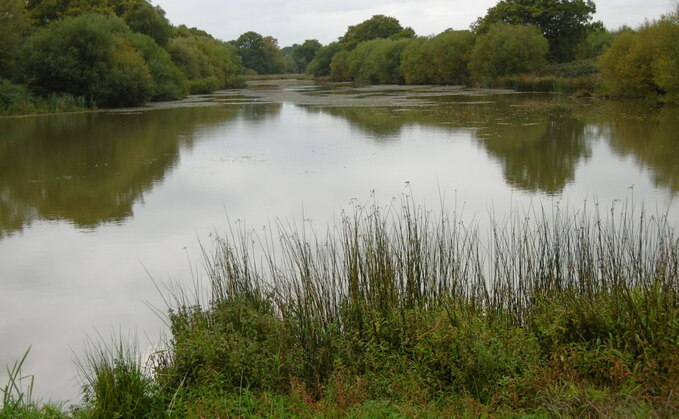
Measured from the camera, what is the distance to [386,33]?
77.3m

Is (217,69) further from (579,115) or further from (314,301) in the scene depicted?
(314,301)

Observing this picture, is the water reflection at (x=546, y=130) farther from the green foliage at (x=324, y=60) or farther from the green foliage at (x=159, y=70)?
the green foliage at (x=324, y=60)

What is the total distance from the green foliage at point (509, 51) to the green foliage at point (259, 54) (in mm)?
55164

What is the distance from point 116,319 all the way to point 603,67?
24549 mm

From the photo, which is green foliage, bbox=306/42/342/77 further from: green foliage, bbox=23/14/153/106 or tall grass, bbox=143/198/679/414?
tall grass, bbox=143/198/679/414

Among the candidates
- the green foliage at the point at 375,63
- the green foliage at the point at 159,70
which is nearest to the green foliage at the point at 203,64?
the green foliage at the point at 159,70

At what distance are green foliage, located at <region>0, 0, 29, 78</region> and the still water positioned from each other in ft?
22.2

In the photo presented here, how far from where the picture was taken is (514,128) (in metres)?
15.7

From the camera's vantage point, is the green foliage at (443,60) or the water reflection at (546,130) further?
the green foliage at (443,60)

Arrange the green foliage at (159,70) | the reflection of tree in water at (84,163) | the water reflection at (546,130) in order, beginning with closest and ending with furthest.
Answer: the reflection of tree in water at (84,163) < the water reflection at (546,130) < the green foliage at (159,70)

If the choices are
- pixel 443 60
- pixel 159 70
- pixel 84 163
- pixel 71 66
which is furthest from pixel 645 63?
pixel 443 60

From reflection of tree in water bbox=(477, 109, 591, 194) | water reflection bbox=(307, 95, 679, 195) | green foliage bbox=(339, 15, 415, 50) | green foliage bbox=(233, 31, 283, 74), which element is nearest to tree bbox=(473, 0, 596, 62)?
water reflection bbox=(307, 95, 679, 195)

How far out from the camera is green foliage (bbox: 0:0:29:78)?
24875 millimetres

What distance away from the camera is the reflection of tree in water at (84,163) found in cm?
873
